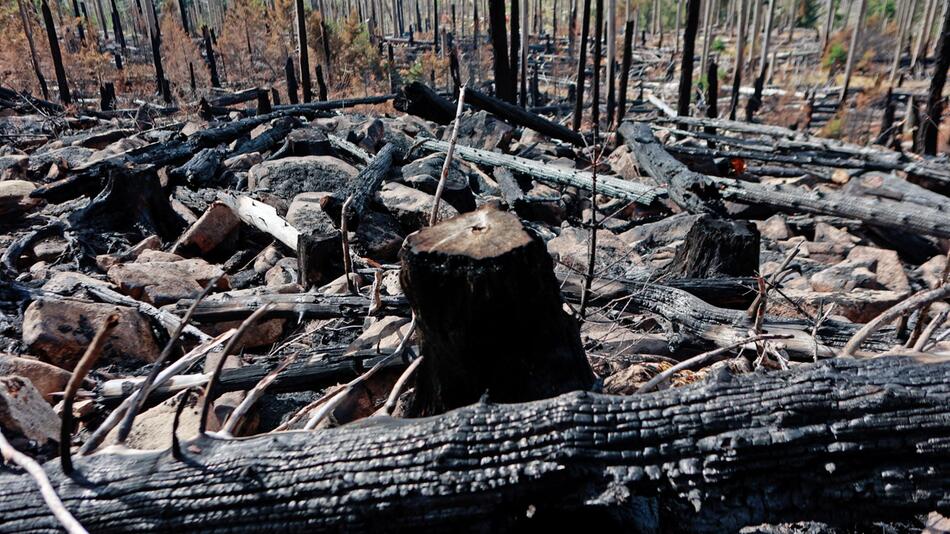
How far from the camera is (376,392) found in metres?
2.59

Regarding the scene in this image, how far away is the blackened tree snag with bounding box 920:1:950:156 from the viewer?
8117 mm

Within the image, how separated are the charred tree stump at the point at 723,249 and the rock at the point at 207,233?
161 inches

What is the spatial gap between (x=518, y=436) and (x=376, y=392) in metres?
1.34

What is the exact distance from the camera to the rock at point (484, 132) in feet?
29.8

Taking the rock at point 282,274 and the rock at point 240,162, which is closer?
the rock at point 282,274

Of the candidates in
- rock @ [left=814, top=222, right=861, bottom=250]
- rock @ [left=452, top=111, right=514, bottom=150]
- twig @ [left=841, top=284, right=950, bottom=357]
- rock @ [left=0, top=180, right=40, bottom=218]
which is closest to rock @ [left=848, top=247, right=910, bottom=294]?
rock @ [left=814, top=222, right=861, bottom=250]

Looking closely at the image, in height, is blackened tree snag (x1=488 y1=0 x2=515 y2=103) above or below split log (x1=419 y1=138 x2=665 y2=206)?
above

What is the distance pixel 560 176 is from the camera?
7.24m

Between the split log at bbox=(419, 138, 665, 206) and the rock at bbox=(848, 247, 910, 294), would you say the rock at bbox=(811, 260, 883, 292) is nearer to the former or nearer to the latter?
the rock at bbox=(848, 247, 910, 294)

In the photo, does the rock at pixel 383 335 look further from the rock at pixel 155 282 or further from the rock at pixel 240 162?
the rock at pixel 240 162

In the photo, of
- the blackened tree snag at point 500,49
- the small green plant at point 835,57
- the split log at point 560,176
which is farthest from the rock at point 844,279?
the small green plant at point 835,57

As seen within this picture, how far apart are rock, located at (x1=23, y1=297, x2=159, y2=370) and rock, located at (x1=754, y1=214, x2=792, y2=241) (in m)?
5.70

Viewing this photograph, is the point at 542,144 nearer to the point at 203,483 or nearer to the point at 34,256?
the point at 34,256

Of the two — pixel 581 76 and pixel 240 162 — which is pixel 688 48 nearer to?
pixel 581 76
